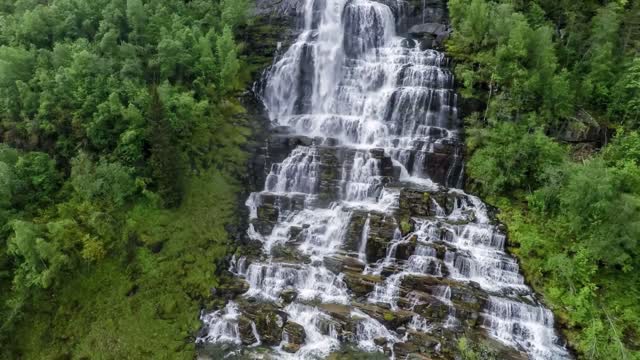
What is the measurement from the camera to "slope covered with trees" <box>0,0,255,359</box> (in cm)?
1748

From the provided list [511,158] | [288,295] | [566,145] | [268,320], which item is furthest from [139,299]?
[566,145]

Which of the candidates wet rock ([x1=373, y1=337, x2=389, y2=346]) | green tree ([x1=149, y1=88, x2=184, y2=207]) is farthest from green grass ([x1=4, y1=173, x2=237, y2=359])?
wet rock ([x1=373, y1=337, x2=389, y2=346])

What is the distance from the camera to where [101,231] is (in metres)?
19.2

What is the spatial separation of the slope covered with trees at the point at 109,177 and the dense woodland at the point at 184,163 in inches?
3.5

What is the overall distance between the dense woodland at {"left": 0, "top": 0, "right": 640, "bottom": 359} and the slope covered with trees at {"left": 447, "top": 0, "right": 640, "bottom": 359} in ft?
0.32

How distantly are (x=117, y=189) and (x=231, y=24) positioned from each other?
1848 cm

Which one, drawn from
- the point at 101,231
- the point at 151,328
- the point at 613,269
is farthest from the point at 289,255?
the point at 613,269

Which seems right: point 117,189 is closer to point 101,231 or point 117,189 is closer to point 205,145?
point 101,231

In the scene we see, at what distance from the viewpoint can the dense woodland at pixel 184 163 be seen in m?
17.5

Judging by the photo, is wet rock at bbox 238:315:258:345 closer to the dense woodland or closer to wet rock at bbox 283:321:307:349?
wet rock at bbox 283:321:307:349

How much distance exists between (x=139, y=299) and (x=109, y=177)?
6571 mm

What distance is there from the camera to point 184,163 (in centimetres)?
2364

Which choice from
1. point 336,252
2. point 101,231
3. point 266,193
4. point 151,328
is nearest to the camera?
point 151,328

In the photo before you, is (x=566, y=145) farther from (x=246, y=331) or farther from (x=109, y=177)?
(x=109, y=177)
